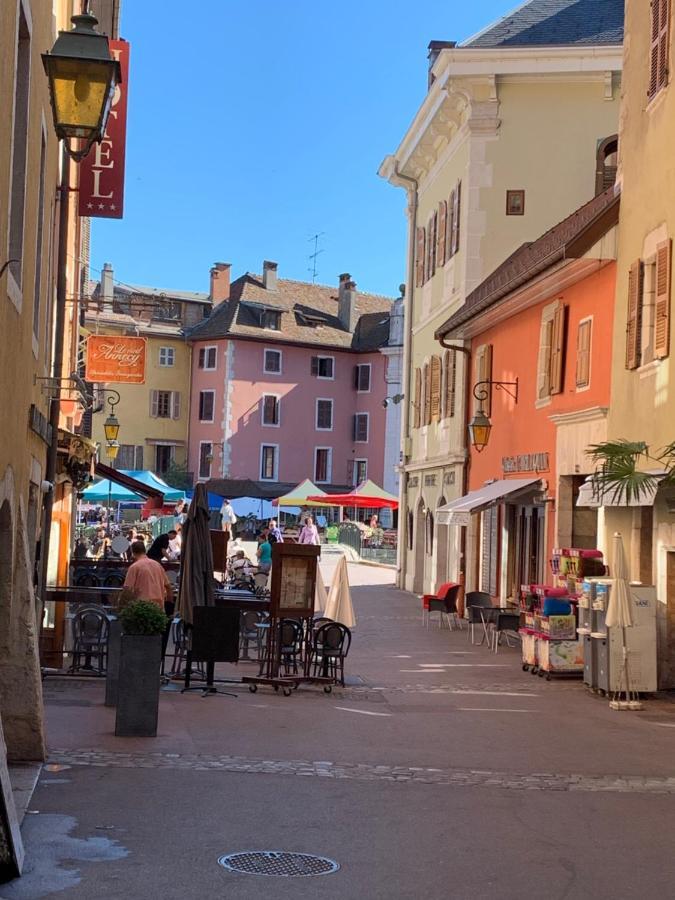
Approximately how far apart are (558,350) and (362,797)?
13.9m

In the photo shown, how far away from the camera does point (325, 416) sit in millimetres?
76812

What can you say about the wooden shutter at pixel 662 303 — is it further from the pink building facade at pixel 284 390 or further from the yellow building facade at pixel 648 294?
the pink building facade at pixel 284 390

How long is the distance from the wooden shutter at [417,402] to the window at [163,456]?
38.6m

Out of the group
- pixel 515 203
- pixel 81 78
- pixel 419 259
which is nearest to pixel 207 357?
pixel 419 259

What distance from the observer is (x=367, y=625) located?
27734 millimetres

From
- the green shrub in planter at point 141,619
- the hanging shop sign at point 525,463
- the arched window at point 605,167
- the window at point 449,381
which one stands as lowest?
the green shrub in planter at point 141,619

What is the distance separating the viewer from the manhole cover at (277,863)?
7.59m

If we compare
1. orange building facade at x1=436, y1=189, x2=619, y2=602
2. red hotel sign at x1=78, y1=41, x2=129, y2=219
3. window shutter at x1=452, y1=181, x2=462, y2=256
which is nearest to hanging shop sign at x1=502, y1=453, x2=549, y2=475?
orange building facade at x1=436, y1=189, x2=619, y2=602

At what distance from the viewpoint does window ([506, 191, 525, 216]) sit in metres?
31.8

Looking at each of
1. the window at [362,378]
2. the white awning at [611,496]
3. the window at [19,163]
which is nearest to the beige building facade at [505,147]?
the white awning at [611,496]

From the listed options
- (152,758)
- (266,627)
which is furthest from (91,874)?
(266,627)

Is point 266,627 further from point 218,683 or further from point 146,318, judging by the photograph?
point 146,318

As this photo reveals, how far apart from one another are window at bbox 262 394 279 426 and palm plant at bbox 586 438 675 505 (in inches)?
2267

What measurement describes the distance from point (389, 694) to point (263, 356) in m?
58.2
